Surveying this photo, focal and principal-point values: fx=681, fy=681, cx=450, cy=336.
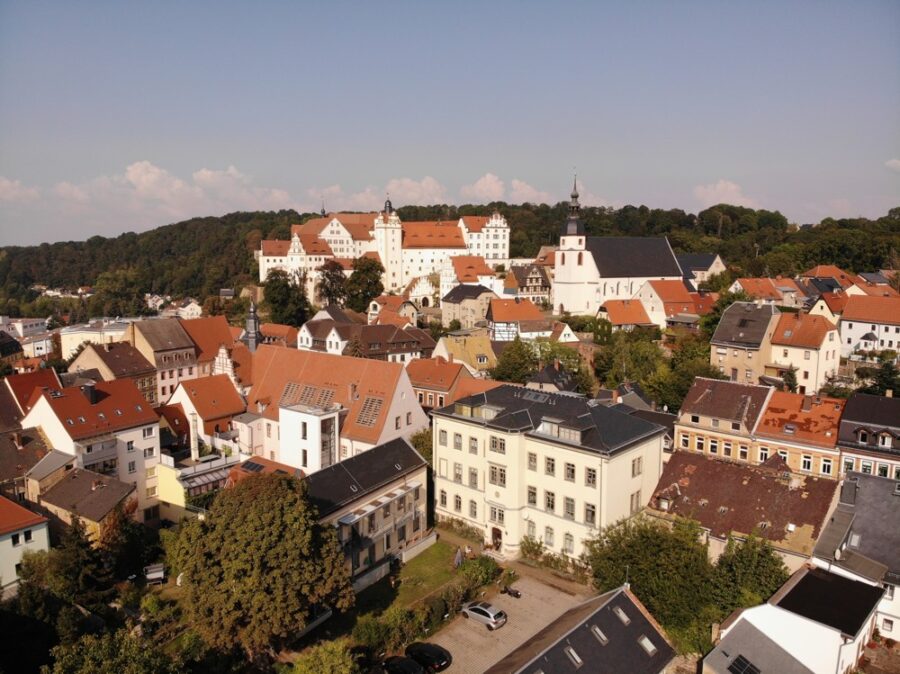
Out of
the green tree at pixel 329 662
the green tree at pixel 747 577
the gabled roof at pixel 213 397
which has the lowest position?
the green tree at pixel 747 577

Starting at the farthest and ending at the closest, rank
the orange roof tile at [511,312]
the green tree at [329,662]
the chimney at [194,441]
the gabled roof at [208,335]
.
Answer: the orange roof tile at [511,312], the gabled roof at [208,335], the chimney at [194,441], the green tree at [329,662]

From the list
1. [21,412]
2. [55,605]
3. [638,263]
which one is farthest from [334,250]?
[55,605]

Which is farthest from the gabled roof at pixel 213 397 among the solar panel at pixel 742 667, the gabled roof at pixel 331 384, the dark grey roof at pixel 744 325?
the dark grey roof at pixel 744 325

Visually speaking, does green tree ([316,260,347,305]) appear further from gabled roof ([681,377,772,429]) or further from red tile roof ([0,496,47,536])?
red tile roof ([0,496,47,536])

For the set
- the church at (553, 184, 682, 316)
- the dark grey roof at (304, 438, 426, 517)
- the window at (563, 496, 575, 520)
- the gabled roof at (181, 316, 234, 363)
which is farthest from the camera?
the church at (553, 184, 682, 316)

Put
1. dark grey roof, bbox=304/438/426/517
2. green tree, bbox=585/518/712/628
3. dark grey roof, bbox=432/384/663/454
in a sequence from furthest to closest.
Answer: dark grey roof, bbox=432/384/663/454
dark grey roof, bbox=304/438/426/517
green tree, bbox=585/518/712/628

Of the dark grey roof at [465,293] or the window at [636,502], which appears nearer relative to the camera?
the window at [636,502]

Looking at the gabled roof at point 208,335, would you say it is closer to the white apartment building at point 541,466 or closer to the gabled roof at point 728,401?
the white apartment building at point 541,466

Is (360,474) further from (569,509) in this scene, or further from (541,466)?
(569,509)

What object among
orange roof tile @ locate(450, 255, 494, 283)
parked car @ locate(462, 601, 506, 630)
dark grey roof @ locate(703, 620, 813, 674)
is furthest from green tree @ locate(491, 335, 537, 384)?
orange roof tile @ locate(450, 255, 494, 283)
